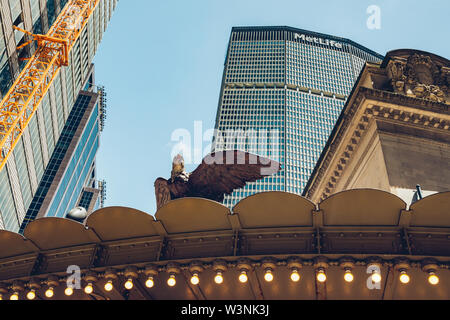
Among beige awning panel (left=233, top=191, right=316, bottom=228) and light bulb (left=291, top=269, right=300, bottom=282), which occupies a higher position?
beige awning panel (left=233, top=191, right=316, bottom=228)

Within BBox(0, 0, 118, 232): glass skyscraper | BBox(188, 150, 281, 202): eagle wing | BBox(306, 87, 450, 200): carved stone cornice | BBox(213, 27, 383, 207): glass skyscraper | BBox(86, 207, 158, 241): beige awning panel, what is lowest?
BBox(86, 207, 158, 241): beige awning panel

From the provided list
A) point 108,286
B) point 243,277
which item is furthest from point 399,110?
point 108,286

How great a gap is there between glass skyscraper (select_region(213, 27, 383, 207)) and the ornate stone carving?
108 m

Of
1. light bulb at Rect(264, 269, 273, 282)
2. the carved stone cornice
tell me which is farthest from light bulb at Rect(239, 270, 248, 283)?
the carved stone cornice

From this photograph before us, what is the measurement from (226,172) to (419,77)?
17.3m

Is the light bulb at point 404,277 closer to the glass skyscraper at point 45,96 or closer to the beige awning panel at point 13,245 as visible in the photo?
the beige awning panel at point 13,245

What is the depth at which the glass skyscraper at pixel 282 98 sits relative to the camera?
497 ft

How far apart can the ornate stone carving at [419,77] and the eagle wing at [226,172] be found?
48.6ft

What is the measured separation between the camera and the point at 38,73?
71.3 meters

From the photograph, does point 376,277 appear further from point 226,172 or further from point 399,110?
point 399,110

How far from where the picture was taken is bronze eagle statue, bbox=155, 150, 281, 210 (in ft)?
47.5

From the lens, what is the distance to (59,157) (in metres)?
130

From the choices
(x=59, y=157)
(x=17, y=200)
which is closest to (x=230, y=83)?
(x=59, y=157)

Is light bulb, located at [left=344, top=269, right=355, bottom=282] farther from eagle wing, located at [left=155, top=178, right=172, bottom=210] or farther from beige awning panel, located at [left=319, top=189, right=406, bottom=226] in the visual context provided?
eagle wing, located at [left=155, top=178, right=172, bottom=210]
